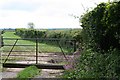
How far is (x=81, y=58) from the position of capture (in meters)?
9.18

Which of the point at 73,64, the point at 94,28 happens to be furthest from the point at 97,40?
the point at 73,64

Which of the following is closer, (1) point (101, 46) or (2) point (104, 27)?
(2) point (104, 27)

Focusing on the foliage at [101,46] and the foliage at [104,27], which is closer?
the foliage at [101,46]

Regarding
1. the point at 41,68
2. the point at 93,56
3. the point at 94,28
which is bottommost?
the point at 41,68

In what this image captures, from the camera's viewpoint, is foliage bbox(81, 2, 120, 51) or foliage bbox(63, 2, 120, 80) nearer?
foliage bbox(63, 2, 120, 80)

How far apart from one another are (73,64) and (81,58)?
0.27 metres

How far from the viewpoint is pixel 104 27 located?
7891mm

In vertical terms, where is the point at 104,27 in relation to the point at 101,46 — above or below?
above

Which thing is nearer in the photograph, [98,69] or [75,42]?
[98,69]

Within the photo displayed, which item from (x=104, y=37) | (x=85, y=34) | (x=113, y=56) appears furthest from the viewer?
(x=85, y=34)

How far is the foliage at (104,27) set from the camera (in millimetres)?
6816

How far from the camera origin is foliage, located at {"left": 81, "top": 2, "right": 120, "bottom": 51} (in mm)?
6816

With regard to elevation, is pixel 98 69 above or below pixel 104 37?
below

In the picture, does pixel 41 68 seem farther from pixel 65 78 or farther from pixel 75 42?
pixel 65 78
